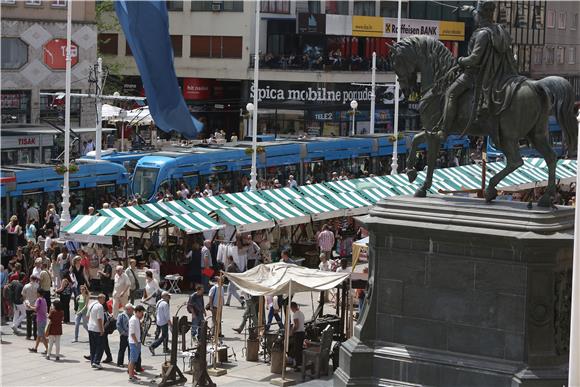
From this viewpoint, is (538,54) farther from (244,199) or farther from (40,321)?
(40,321)

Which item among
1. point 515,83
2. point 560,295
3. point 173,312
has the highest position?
point 515,83

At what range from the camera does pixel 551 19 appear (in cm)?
10062

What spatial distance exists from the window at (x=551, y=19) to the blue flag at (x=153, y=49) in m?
61.0

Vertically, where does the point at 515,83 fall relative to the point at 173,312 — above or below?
above

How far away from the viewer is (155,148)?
56.8 metres

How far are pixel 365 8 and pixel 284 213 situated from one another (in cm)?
5197

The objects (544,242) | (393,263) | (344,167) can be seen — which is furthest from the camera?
(344,167)

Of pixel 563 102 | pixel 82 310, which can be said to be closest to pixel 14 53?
pixel 82 310

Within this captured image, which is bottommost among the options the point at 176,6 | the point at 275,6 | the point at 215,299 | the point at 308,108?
the point at 215,299

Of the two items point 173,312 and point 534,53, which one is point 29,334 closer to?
point 173,312

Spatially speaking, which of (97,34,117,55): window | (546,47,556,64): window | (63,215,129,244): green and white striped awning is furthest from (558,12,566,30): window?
(63,215,129,244): green and white striped awning

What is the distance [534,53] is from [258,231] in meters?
61.1

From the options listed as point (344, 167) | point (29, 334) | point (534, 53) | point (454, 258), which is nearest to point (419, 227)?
point (454, 258)

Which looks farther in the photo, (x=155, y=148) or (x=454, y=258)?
(x=155, y=148)
